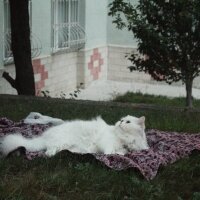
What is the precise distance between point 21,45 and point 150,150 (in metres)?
4.56

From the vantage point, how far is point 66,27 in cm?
1347

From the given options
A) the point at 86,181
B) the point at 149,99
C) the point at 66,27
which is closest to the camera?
the point at 86,181

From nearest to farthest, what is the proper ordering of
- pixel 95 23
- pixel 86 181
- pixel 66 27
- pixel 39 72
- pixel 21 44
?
1. pixel 86 181
2. pixel 21 44
3. pixel 39 72
4. pixel 66 27
5. pixel 95 23

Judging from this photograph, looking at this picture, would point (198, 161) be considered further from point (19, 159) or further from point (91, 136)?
point (19, 159)

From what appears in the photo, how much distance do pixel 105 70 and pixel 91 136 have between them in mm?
11258

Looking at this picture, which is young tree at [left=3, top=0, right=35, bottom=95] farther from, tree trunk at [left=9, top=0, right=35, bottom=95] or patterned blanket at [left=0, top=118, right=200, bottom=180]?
patterned blanket at [left=0, top=118, right=200, bottom=180]

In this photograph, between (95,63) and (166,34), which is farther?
(95,63)

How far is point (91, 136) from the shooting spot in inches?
198

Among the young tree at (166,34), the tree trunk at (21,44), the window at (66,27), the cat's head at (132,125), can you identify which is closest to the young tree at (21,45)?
the tree trunk at (21,44)

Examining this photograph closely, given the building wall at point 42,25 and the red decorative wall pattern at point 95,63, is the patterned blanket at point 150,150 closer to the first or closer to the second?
the building wall at point 42,25

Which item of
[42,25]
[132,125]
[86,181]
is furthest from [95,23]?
[86,181]

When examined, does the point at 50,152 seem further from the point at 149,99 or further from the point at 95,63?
the point at 95,63

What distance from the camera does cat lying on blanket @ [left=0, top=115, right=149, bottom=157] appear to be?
4.98m

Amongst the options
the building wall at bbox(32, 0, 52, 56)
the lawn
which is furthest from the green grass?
the lawn
